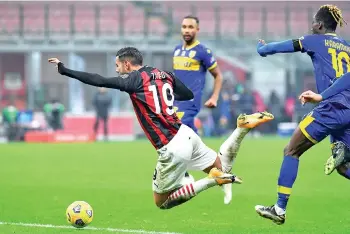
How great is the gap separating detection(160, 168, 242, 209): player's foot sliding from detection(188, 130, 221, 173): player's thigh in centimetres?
48

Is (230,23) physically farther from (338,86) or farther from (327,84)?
(338,86)

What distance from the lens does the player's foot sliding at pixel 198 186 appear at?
844cm

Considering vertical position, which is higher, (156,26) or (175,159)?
(156,26)

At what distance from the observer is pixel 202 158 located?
916 centimetres

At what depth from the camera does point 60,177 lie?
16.4m

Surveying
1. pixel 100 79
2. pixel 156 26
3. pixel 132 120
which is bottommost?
pixel 132 120

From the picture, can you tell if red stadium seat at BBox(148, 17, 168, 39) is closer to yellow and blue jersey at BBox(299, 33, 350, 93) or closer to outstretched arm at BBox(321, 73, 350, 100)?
yellow and blue jersey at BBox(299, 33, 350, 93)

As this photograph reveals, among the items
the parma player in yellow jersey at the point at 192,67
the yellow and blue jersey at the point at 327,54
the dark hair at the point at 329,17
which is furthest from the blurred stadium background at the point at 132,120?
the dark hair at the point at 329,17

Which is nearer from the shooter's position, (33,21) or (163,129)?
(163,129)

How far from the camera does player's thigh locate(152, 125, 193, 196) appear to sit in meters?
8.56

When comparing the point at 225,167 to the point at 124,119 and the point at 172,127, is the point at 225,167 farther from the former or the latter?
the point at 124,119

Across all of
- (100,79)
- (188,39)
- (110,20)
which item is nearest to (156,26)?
(110,20)

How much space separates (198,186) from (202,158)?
677mm

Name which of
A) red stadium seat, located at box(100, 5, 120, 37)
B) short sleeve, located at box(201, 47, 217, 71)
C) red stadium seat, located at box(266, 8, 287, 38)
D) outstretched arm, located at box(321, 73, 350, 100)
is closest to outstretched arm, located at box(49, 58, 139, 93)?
outstretched arm, located at box(321, 73, 350, 100)
